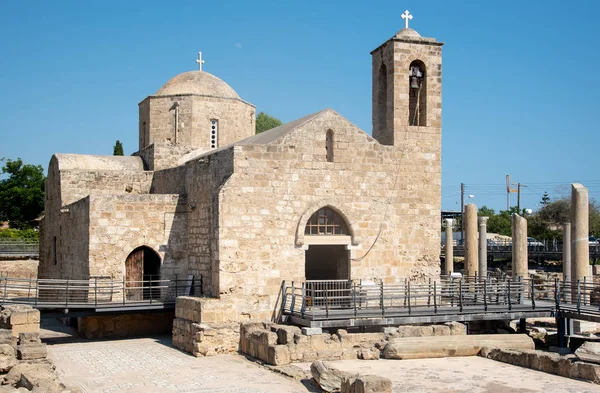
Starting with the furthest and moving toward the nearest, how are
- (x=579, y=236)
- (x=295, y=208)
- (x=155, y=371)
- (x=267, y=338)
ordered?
(x=579, y=236), (x=295, y=208), (x=267, y=338), (x=155, y=371)

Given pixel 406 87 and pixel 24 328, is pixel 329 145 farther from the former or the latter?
pixel 24 328

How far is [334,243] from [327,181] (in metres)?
1.53

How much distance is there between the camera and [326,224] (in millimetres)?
17703

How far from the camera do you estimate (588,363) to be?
41.4ft

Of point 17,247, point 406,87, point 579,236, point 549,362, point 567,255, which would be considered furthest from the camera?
point 17,247

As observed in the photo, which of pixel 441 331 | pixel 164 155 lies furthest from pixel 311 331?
pixel 164 155

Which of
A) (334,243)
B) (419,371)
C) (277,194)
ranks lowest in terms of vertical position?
(419,371)

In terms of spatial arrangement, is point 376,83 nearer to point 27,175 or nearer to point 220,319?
point 220,319

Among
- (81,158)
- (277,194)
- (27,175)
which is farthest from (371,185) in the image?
(27,175)

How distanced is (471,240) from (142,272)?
10658 mm

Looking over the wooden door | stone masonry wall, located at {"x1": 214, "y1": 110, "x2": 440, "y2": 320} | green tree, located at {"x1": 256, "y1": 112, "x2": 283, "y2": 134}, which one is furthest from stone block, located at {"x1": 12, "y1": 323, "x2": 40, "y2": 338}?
green tree, located at {"x1": 256, "y1": 112, "x2": 283, "y2": 134}

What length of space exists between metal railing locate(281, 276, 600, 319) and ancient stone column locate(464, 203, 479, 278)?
4308mm

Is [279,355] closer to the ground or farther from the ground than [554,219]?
closer to the ground

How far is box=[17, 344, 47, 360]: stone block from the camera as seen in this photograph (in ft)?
41.6
